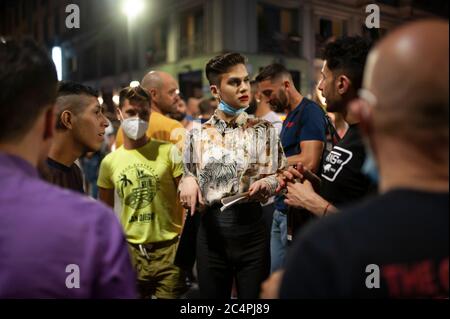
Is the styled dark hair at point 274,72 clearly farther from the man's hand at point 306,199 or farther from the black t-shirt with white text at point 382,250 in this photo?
the black t-shirt with white text at point 382,250

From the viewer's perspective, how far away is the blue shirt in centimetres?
339

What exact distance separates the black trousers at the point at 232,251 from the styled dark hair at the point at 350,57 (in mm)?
990

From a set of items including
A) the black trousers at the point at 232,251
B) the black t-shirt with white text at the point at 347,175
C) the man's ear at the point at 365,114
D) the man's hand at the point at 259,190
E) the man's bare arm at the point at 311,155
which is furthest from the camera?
the man's bare arm at the point at 311,155

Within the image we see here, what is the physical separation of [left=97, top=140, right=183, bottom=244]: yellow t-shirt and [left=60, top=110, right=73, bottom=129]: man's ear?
646 millimetres

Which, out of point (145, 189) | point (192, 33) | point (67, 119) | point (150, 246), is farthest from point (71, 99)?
point (192, 33)

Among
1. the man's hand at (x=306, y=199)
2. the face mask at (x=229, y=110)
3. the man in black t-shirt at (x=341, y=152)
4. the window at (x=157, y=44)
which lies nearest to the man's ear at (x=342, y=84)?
the man in black t-shirt at (x=341, y=152)

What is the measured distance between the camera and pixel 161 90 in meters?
4.20

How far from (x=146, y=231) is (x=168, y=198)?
28cm

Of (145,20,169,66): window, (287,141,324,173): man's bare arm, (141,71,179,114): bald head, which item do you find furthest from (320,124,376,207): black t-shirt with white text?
(145,20,169,66): window

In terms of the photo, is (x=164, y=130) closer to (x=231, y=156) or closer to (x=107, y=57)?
(x=231, y=156)

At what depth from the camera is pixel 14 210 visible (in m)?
1.09

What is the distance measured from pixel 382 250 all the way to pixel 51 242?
2.60ft

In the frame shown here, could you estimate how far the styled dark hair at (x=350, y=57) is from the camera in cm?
221
